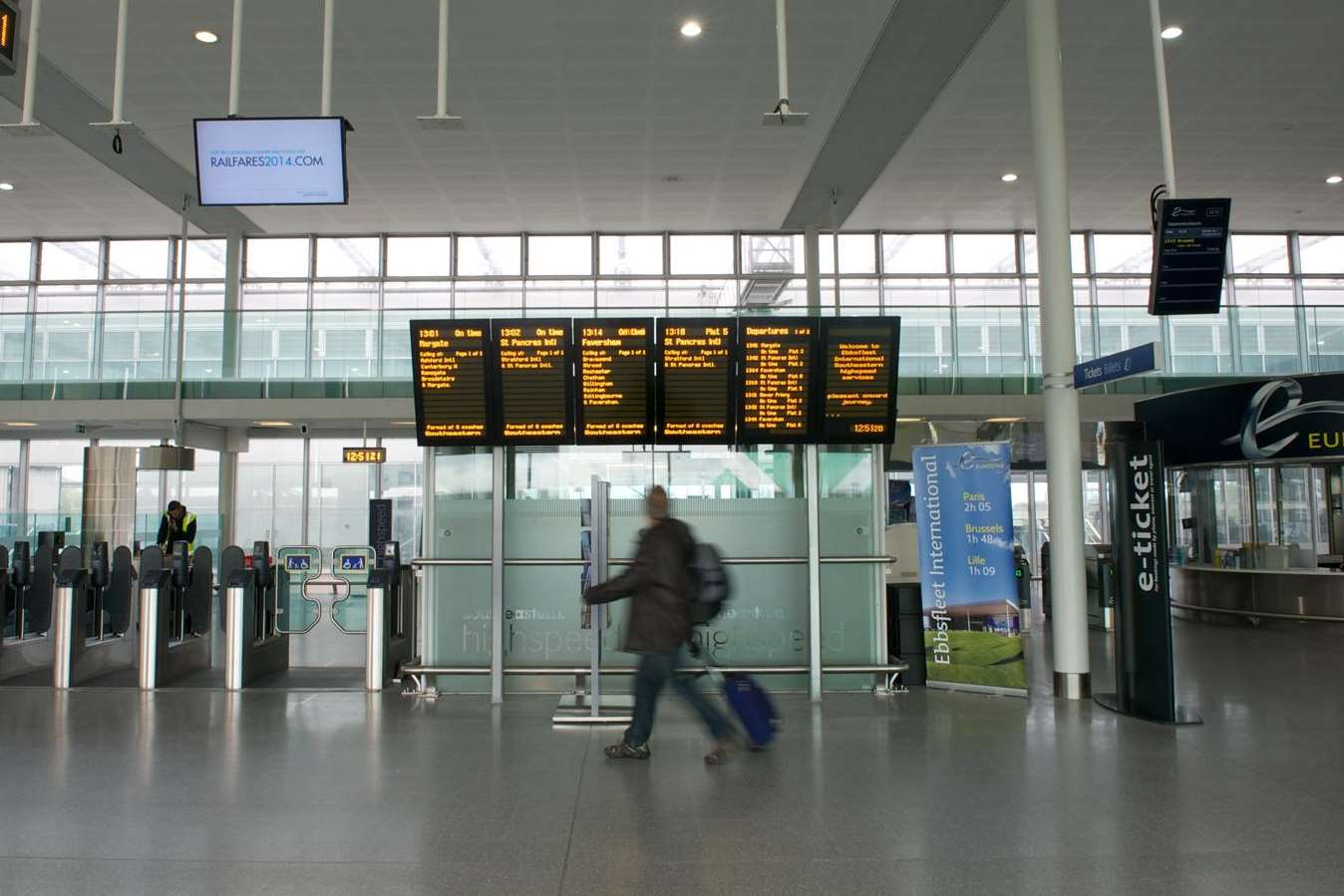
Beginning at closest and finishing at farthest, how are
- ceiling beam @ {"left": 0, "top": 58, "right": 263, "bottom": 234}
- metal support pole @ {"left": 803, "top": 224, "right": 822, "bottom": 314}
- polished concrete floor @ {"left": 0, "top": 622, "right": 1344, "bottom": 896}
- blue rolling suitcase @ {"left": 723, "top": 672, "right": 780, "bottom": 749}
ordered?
polished concrete floor @ {"left": 0, "top": 622, "right": 1344, "bottom": 896} → blue rolling suitcase @ {"left": 723, "top": 672, "right": 780, "bottom": 749} → ceiling beam @ {"left": 0, "top": 58, "right": 263, "bottom": 234} → metal support pole @ {"left": 803, "top": 224, "right": 822, "bottom": 314}

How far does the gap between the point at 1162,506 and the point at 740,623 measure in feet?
10.8

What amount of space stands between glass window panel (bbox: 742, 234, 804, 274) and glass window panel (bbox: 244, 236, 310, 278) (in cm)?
884

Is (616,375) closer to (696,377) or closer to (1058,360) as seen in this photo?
(696,377)

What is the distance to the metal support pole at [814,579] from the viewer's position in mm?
7703

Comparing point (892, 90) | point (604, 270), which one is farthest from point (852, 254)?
point (892, 90)

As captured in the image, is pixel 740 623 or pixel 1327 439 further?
pixel 1327 439

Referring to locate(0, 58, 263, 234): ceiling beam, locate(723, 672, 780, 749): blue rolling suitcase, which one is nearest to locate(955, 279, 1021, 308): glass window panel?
locate(0, 58, 263, 234): ceiling beam

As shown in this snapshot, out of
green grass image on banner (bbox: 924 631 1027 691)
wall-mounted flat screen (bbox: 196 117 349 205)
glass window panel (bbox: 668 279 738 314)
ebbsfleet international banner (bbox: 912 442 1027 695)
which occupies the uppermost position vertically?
glass window panel (bbox: 668 279 738 314)

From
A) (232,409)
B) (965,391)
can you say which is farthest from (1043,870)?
(232,409)

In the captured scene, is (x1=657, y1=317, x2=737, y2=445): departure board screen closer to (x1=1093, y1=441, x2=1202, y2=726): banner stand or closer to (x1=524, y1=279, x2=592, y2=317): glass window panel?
(x1=1093, y1=441, x2=1202, y2=726): banner stand

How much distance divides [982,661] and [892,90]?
789 centimetres

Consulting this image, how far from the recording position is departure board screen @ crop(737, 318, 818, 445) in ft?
25.1

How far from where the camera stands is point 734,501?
8.09 metres

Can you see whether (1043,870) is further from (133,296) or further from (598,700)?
(133,296)
